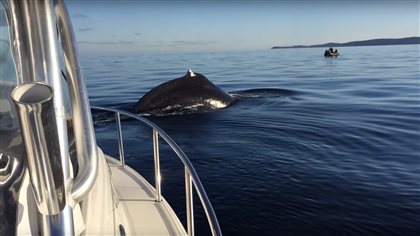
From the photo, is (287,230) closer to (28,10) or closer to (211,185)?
(211,185)

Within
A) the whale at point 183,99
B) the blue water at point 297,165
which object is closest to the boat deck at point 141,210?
the blue water at point 297,165

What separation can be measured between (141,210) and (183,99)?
39.7 ft

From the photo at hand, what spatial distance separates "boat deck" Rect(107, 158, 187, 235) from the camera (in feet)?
10.9

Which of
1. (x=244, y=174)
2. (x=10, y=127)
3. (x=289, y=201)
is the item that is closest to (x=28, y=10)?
(x=10, y=127)

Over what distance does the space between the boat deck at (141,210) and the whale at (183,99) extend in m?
10.3

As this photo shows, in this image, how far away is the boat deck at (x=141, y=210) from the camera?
3.32m

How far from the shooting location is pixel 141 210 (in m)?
3.80

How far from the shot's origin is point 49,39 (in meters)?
1.21

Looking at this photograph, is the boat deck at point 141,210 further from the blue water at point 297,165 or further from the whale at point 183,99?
the whale at point 183,99

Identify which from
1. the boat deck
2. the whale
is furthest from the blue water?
the boat deck

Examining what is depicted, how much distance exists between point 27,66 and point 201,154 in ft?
26.1

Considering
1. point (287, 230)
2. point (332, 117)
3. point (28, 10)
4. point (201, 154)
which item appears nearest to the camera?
point (28, 10)

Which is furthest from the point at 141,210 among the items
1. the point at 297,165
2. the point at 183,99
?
the point at 183,99

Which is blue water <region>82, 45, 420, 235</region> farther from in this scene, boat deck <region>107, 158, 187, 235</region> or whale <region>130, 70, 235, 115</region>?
boat deck <region>107, 158, 187, 235</region>
